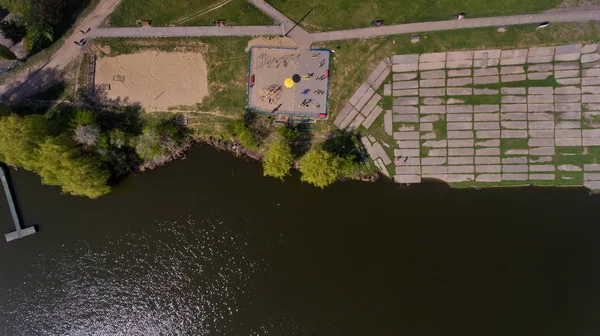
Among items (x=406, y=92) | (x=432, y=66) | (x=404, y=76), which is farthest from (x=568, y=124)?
(x=404, y=76)

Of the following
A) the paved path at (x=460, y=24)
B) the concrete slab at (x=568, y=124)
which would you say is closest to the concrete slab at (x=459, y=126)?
the concrete slab at (x=568, y=124)

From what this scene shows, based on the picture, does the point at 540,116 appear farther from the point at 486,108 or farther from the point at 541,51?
the point at 541,51

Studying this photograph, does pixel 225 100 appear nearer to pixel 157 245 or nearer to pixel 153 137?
pixel 153 137

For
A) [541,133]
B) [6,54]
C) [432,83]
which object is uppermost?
[6,54]

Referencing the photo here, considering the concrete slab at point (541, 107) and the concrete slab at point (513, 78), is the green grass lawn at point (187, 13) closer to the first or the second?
the concrete slab at point (513, 78)

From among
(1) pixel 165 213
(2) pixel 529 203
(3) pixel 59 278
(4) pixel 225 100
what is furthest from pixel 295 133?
(3) pixel 59 278

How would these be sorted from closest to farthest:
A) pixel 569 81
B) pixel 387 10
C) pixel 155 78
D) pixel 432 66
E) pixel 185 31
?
pixel 569 81 < pixel 432 66 < pixel 387 10 < pixel 185 31 < pixel 155 78

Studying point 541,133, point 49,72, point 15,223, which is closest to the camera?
point 541,133
